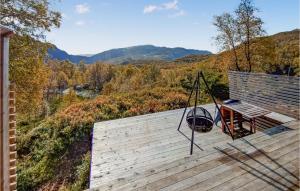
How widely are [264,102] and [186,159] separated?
16.4 ft

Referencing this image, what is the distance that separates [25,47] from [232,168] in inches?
419

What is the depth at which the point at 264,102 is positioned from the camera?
852 centimetres

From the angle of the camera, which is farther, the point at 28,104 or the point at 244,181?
the point at 28,104

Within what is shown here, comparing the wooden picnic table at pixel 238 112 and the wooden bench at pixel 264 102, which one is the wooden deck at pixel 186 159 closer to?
the wooden picnic table at pixel 238 112

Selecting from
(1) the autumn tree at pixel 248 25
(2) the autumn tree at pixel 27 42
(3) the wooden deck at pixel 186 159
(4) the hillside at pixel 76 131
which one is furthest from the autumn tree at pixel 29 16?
(1) the autumn tree at pixel 248 25

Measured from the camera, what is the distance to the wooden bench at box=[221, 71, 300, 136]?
7.18 m

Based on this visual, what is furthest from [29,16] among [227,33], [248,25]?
[248,25]

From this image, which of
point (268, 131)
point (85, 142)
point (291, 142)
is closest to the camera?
point (291, 142)

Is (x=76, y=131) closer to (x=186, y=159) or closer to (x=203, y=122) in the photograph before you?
(x=203, y=122)

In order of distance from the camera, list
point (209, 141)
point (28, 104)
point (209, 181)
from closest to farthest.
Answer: point (209, 181), point (209, 141), point (28, 104)

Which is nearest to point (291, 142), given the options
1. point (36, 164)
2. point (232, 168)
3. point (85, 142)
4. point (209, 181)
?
point (232, 168)

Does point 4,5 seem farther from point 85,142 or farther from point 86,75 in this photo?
point 86,75

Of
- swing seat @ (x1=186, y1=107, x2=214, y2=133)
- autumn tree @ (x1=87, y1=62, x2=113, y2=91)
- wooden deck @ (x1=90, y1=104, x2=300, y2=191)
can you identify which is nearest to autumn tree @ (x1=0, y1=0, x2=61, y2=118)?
wooden deck @ (x1=90, y1=104, x2=300, y2=191)

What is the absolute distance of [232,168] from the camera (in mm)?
4191
